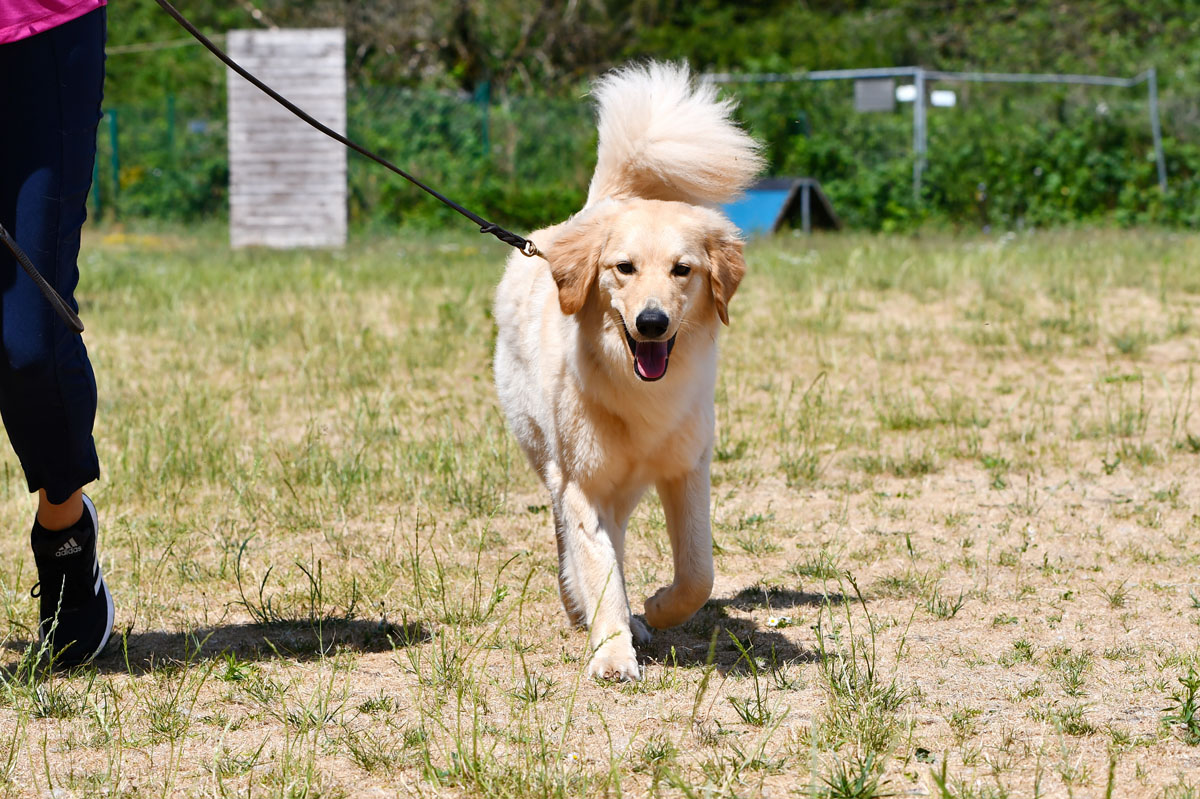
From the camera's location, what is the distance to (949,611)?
11.5 ft

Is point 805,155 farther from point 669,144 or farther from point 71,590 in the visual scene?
point 71,590

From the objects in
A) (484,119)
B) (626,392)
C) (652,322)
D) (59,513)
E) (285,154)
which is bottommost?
(59,513)

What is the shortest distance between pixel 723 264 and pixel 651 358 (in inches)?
14.4

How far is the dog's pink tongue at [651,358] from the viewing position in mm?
3113

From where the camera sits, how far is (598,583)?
3180 mm

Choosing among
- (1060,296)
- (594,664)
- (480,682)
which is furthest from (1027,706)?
(1060,296)

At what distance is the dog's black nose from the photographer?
9.96 ft

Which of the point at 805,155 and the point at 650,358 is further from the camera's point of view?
the point at 805,155

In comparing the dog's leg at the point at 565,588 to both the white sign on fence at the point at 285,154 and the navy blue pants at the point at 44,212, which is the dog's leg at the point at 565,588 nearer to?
the navy blue pants at the point at 44,212

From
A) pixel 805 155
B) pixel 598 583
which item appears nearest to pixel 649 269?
pixel 598 583

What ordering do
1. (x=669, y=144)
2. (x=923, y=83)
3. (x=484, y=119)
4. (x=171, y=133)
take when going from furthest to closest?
(x=171, y=133) → (x=484, y=119) → (x=923, y=83) → (x=669, y=144)

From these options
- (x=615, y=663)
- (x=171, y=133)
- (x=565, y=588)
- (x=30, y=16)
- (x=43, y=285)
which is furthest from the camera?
(x=171, y=133)

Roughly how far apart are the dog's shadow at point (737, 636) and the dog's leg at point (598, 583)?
0.14 m

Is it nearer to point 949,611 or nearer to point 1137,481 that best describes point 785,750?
point 949,611
